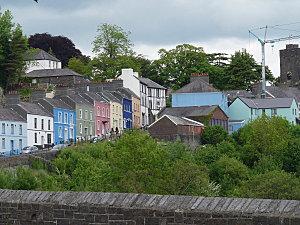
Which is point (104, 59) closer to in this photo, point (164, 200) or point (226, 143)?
point (226, 143)

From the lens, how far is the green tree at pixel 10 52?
276ft

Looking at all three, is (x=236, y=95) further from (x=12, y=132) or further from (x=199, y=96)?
(x=12, y=132)

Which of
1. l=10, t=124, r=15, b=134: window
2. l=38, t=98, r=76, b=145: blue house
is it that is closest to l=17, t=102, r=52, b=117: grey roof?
l=38, t=98, r=76, b=145: blue house

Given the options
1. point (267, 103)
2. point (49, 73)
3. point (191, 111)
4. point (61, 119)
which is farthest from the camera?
point (49, 73)

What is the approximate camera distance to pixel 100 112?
8644 centimetres

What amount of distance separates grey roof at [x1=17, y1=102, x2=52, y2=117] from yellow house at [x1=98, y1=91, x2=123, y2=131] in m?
14.3

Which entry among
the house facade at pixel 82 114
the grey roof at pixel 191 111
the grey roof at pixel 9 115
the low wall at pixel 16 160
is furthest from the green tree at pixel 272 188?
the grey roof at pixel 191 111

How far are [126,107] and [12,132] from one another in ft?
87.8

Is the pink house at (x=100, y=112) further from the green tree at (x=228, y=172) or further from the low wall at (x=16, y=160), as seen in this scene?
the low wall at (x=16, y=160)

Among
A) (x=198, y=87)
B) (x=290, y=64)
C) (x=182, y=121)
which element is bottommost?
(x=182, y=121)

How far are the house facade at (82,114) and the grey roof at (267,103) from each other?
17936mm

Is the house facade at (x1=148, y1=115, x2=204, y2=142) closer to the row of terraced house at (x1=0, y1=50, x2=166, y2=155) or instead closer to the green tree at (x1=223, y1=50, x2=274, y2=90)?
the row of terraced house at (x1=0, y1=50, x2=166, y2=155)

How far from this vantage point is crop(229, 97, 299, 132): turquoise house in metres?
91.6

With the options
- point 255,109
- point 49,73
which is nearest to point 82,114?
point 49,73
